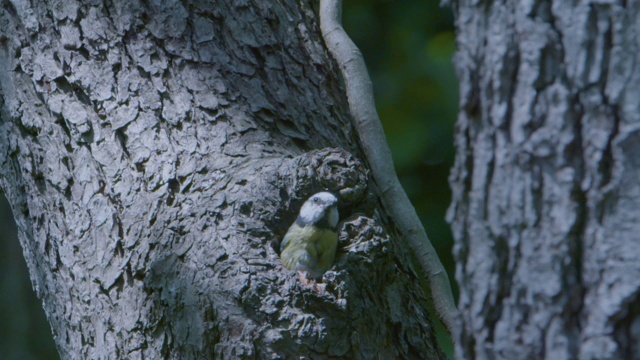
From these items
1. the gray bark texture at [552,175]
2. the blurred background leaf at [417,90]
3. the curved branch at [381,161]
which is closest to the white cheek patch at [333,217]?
the curved branch at [381,161]

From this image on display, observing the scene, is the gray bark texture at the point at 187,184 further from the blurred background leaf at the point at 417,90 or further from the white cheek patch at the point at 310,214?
the blurred background leaf at the point at 417,90

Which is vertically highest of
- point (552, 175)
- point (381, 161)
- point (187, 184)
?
point (381, 161)

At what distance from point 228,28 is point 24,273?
2814mm

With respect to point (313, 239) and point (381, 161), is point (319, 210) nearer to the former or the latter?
point (313, 239)

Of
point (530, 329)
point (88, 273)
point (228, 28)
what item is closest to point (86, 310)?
point (88, 273)

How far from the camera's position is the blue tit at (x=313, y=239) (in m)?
1.59

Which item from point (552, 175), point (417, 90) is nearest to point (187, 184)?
point (552, 175)

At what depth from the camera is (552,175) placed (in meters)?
0.91

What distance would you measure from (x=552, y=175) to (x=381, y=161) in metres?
1.11

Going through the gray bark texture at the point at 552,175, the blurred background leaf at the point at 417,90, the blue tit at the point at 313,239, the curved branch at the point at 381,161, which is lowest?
the gray bark texture at the point at 552,175

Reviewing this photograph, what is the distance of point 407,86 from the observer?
4223 mm

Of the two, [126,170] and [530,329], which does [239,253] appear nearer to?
[126,170]

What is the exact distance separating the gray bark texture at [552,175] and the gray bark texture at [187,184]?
0.60 meters

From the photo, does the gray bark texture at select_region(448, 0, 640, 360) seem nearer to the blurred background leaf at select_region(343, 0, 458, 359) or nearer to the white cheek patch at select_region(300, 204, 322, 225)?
the white cheek patch at select_region(300, 204, 322, 225)
